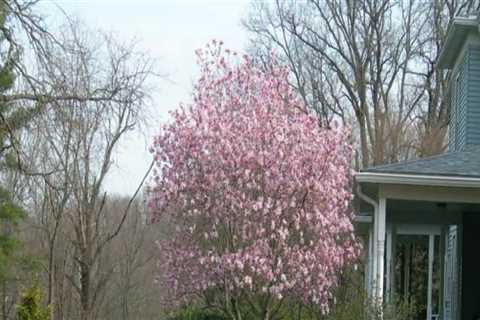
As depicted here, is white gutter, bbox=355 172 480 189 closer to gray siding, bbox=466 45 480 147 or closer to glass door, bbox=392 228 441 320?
gray siding, bbox=466 45 480 147

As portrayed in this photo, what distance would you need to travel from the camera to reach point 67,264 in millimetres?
23078

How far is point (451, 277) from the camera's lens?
17062mm

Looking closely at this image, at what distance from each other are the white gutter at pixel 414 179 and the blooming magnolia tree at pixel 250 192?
67cm

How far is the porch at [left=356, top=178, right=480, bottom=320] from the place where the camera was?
11406 millimetres

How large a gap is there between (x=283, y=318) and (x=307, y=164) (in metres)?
3.11

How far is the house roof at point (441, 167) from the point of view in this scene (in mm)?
11289

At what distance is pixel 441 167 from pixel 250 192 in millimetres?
2645

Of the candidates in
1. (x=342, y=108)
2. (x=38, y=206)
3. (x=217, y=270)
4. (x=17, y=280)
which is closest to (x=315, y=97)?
(x=342, y=108)

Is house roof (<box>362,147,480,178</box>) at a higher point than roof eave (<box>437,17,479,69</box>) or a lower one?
lower

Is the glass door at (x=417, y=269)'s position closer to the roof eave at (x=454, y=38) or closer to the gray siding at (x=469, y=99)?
the roof eave at (x=454, y=38)

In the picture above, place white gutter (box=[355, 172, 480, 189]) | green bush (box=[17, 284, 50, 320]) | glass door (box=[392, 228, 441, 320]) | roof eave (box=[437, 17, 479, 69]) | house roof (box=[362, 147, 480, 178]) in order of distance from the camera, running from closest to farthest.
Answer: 1. white gutter (box=[355, 172, 480, 189])
2. house roof (box=[362, 147, 480, 178])
3. green bush (box=[17, 284, 50, 320])
4. roof eave (box=[437, 17, 479, 69])
5. glass door (box=[392, 228, 441, 320])

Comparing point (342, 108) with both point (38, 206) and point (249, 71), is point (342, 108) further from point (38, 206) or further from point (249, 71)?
point (249, 71)

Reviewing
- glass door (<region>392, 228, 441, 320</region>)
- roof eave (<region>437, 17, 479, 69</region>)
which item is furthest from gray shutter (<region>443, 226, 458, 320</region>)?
roof eave (<region>437, 17, 479, 69</region>)

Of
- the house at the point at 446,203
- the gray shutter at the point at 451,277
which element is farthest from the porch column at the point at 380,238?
the gray shutter at the point at 451,277
